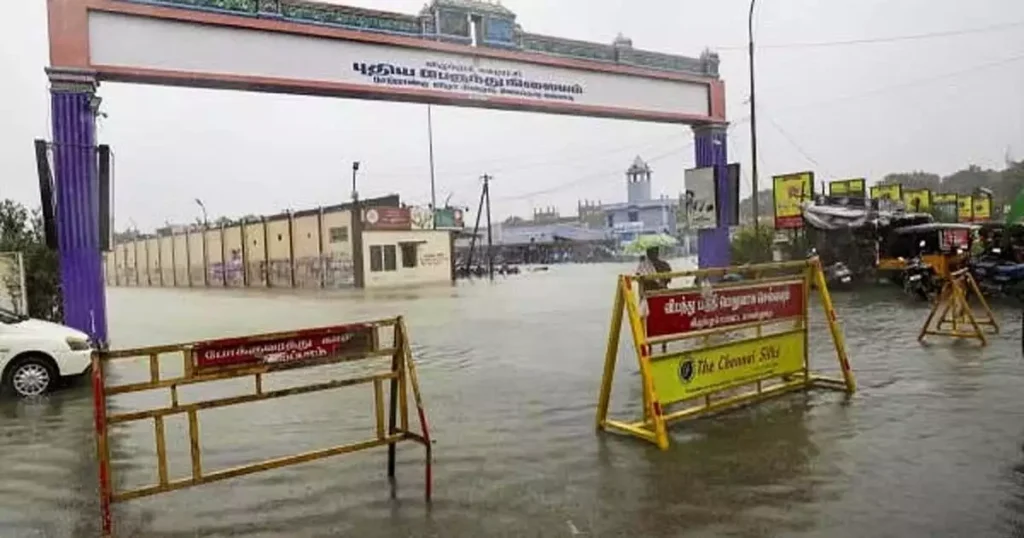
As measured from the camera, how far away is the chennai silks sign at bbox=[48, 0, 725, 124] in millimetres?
13312

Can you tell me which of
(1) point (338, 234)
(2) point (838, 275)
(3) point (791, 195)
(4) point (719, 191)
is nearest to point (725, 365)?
(4) point (719, 191)

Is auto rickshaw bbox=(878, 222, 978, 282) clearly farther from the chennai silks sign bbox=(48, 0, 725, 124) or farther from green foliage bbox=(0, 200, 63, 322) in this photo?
green foliage bbox=(0, 200, 63, 322)

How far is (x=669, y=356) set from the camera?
6938mm

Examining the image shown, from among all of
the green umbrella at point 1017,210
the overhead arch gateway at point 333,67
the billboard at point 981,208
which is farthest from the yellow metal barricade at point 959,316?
the billboard at point 981,208

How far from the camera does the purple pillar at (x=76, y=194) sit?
12.9m

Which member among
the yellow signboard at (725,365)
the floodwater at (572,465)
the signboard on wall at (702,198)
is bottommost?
the floodwater at (572,465)

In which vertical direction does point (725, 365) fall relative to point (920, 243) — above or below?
below

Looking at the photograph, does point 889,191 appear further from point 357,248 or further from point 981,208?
point 357,248

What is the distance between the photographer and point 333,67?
15672 millimetres

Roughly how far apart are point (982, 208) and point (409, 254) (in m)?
32.2

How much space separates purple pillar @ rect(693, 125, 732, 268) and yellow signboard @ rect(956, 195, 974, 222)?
2656cm

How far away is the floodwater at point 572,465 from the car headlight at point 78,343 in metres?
0.63

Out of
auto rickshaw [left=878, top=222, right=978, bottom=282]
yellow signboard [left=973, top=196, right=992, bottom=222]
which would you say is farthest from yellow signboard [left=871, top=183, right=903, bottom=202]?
auto rickshaw [left=878, top=222, right=978, bottom=282]

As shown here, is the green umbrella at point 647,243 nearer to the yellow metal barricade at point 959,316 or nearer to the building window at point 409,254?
the yellow metal barricade at point 959,316
